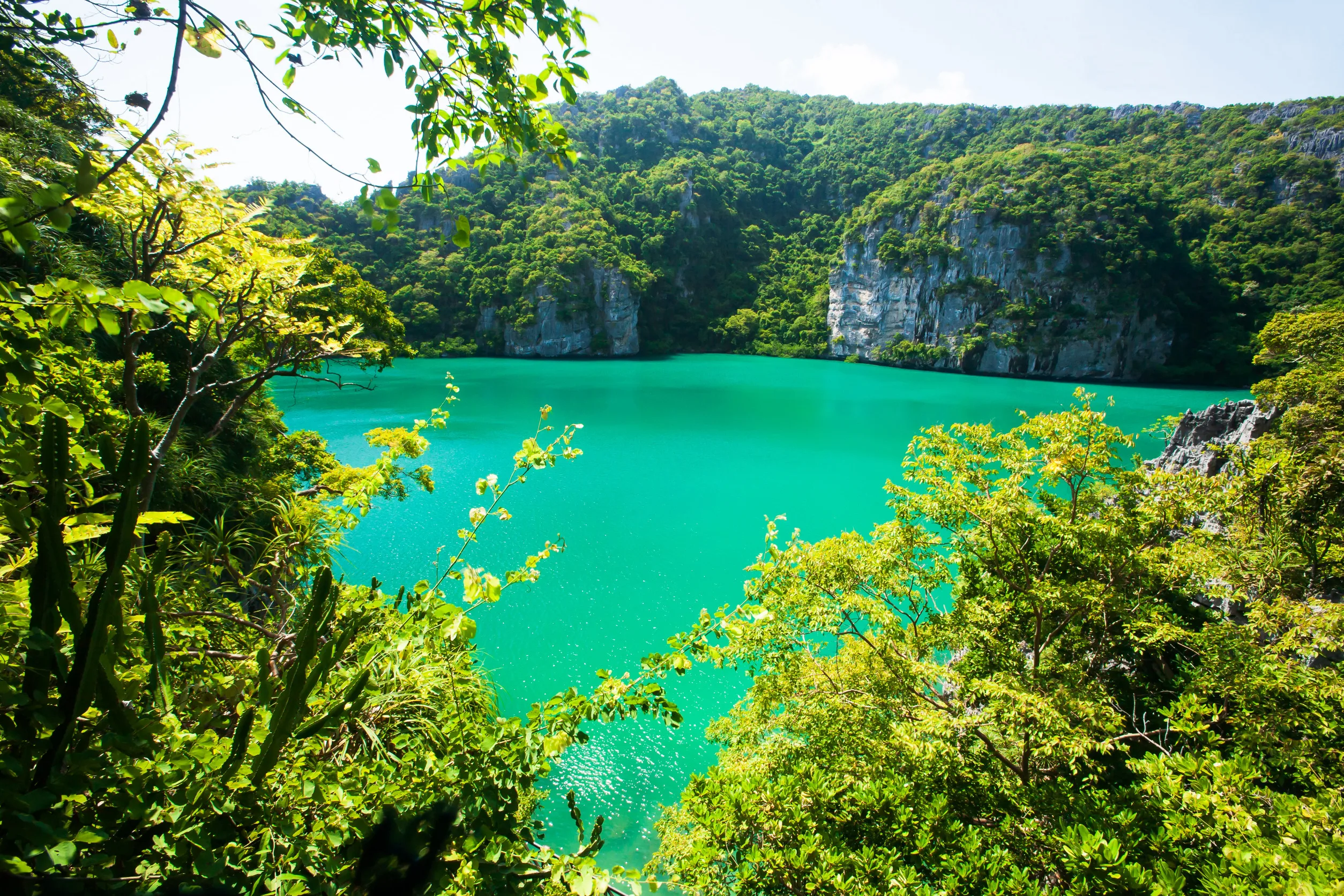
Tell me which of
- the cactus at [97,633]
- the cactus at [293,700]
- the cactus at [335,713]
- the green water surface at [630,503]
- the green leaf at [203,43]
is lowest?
the green water surface at [630,503]

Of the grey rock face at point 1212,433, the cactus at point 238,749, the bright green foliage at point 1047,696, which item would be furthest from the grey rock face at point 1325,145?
the cactus at point 238,749

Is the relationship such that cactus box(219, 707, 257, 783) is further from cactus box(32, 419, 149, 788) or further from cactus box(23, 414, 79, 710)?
cactus box(23, 414, 79, 710)

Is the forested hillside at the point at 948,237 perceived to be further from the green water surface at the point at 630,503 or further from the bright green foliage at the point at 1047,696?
the bright green foliage at the point at 1047,696

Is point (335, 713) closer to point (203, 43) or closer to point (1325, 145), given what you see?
point (203, 43)

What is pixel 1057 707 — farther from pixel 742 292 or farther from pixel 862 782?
pixel 742 292

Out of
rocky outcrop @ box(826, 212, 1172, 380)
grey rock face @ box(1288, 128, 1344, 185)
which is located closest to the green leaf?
rocky outcrop @ box(826, 212, 1172, 380)

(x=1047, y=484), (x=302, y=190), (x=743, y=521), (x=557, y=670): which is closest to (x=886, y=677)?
(x=1047, y=484)
